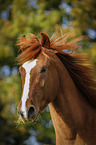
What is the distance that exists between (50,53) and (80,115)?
87 centimetres

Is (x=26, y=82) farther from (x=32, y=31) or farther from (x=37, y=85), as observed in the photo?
(x=32, y=31)

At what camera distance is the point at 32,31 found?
11.1 meters

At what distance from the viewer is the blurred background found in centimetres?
1067

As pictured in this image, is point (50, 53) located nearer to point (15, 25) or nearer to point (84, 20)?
point (84, 20)

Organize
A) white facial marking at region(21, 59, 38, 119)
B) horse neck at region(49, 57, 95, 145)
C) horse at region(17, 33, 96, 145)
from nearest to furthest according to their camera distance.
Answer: white facial marking at region(21, 59, 38, 119) → horse at region(17, 33, 96, 145) → horse neck at region(49, 57, 95, 145)

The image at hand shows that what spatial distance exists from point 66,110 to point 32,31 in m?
8.82

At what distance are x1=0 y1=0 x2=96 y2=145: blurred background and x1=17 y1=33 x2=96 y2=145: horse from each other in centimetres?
649

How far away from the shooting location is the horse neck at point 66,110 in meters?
2.67

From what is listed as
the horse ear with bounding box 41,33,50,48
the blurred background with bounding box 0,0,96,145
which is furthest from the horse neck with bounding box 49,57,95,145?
the blurred background with bounding box 0,0,96,145

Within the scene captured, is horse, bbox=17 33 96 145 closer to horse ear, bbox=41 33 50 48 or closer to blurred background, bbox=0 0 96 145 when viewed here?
horse ear, bbox=41 33 50 48

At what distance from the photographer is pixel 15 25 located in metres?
11.9

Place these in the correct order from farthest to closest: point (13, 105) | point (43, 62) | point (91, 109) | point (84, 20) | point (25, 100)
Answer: point (13, 105) → point (84, 20) → point (91, 109) → point (43, 62) → point (25, 100)

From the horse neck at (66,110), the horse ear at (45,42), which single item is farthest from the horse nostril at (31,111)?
the horse ear at (45,42)

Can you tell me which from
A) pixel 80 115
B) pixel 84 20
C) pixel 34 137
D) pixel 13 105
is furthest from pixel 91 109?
pixel 34 137
